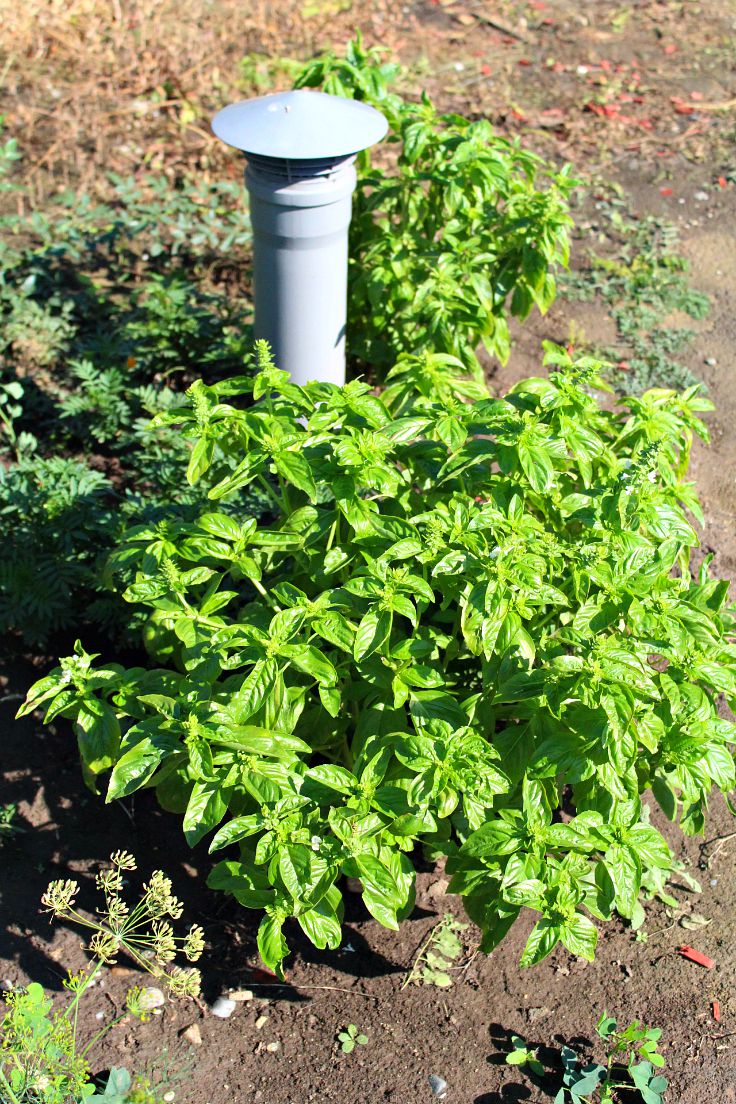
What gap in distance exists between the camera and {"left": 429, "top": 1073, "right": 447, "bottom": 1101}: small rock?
273cm

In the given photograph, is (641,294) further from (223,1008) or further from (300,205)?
(223,1008)

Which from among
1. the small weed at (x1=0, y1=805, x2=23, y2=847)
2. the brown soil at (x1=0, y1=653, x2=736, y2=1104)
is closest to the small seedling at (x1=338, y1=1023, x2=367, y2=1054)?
the brown soil at (x1=0, y1=653, x2=736, y2=1104)

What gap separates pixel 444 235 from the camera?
12.6 feet

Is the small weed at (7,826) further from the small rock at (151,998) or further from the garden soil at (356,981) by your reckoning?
the small rock at (151,998)

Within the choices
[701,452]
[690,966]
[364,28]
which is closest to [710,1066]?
[690,966]

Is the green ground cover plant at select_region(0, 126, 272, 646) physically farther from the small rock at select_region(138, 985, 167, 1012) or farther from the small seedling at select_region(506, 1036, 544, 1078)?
A: the small seedling at select_region(506, 1036, 544, 1078)

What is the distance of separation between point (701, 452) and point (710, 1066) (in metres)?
2.66

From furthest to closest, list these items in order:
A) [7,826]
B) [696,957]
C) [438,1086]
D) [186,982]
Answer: [7,826]
[696,957]
[438,1086]
[186,982]

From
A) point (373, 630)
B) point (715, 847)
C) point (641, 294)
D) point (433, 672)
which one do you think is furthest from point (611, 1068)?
point (641, 294)

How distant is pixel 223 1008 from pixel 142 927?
421 millimetres

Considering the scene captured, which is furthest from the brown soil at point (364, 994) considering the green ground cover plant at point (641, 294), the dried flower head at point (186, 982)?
the green ground cover plant at point (641, 294)

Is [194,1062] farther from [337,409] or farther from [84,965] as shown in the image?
[337,409]

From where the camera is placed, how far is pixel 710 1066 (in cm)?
279

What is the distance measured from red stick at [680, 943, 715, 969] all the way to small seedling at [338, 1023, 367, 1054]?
97 centimetres
